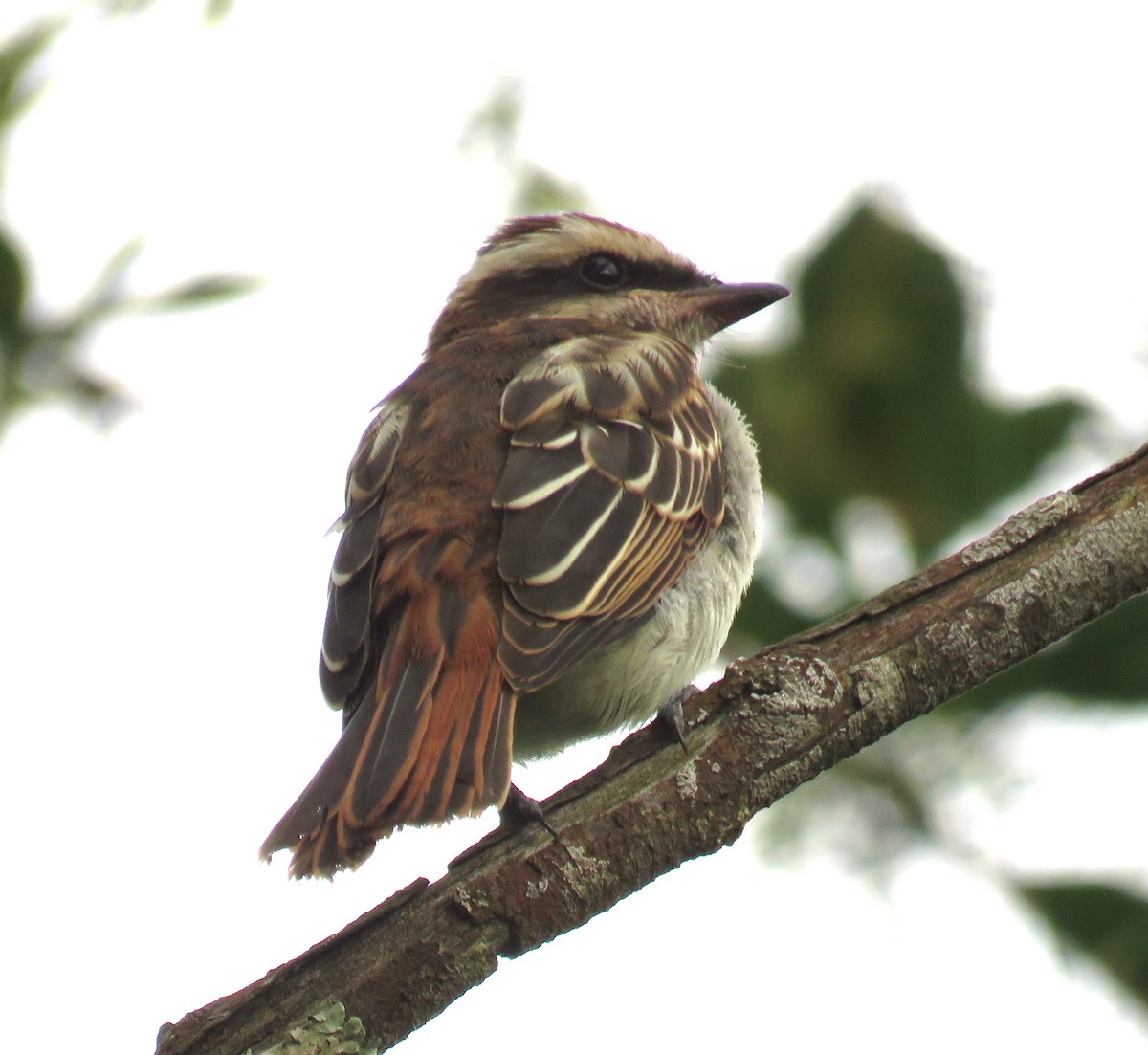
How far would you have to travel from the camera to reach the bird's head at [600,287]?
6621 mm

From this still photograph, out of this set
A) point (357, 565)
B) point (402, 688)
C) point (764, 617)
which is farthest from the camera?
point (764, 617)

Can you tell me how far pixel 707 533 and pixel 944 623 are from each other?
135cm

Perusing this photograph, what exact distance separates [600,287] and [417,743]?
300cm

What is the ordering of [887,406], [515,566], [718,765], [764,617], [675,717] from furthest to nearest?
[764,617], [887,406], [515,566], [675,717], [718,765]

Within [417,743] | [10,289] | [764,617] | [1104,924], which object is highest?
[10,289]

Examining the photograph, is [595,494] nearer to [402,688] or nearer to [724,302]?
[402,688]

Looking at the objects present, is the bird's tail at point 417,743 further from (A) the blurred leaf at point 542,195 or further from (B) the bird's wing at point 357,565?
(A) the blurred leaf at point 542,195

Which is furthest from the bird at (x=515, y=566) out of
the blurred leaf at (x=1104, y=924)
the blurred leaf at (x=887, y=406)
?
the blurred leaf at (x=1104, y=924)

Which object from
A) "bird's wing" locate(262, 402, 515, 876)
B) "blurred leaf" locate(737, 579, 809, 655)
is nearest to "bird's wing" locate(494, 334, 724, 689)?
"bird's wing" locate(262, 402, 515, 876)

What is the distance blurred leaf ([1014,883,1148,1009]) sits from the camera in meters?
4.09

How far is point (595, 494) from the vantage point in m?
4.98

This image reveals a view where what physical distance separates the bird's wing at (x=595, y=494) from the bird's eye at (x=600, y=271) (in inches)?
31.2

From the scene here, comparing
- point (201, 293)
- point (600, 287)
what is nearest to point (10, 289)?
point (201, 293)

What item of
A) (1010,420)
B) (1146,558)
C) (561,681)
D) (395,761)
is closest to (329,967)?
(395,761)
